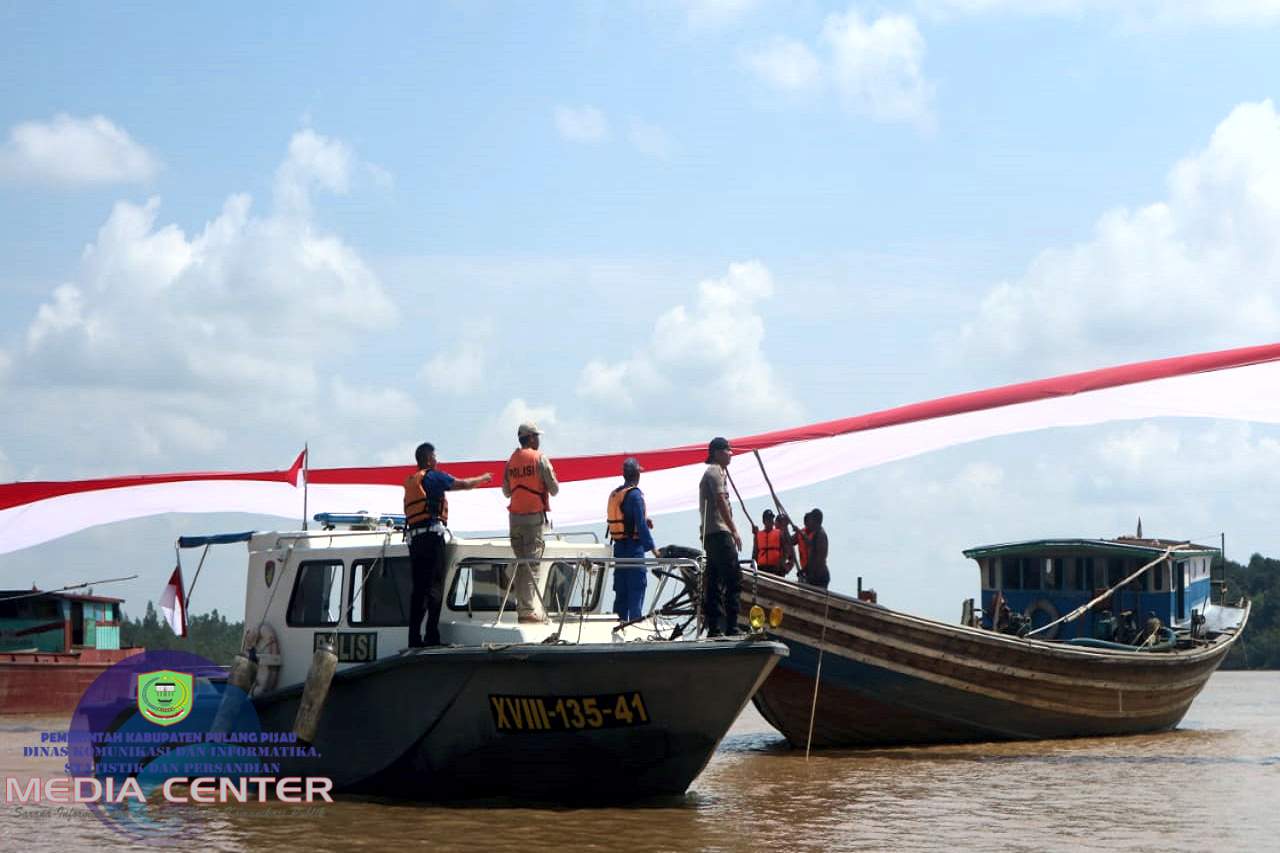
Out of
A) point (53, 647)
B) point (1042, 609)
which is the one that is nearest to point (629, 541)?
point (1042, 609)

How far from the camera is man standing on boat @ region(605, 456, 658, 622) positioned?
44.8ft

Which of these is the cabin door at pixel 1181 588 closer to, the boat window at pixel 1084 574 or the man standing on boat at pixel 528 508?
the boat window at pixel 1084 574

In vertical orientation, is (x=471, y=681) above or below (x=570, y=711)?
above

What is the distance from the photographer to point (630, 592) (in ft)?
44.8

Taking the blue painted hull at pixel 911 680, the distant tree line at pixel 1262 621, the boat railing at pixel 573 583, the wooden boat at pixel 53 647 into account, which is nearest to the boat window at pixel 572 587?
the boat railing at pixel 573 583

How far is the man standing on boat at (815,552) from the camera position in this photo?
18.2m

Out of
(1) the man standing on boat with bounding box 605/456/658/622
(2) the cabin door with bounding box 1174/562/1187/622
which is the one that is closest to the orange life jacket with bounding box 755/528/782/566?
Answer: (1) the man standing on boat with bounding box 605/456/658/622

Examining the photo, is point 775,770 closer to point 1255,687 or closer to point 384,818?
point 384,818

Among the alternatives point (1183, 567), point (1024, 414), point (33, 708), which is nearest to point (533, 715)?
point (1024, 414)

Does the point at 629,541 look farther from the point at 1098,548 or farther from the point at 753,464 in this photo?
the point at 1098,548

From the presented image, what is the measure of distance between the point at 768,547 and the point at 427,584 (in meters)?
6.73

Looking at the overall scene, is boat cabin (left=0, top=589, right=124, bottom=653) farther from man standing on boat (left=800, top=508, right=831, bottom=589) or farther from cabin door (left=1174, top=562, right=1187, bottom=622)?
cabin door (left=1174, top=562, right=1187, bottom=622)

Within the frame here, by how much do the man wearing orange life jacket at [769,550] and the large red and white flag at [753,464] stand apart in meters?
1.26

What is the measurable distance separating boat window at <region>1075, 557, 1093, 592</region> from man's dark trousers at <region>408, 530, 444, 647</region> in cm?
1304
